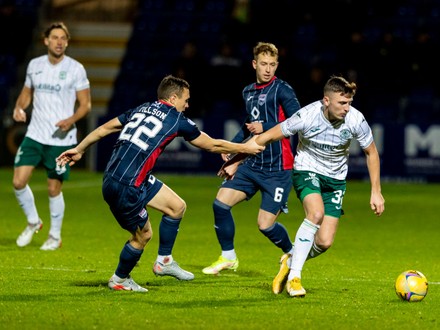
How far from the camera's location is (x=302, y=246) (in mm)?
8266

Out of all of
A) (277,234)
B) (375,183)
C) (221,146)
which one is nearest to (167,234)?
(221,146)

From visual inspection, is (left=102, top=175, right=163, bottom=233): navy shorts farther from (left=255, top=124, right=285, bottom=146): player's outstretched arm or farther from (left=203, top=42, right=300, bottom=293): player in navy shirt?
(left=203, top=42, right=300, bottom=293): player in navy shirt

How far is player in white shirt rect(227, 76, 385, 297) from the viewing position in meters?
8.25

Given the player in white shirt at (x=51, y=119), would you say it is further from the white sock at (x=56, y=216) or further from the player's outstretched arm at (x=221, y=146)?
the player's outstretched arm at (x=221, y=146)

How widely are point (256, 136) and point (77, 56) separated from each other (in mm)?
17174

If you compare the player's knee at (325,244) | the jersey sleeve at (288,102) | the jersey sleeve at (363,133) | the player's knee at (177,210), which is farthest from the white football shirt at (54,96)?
the jersey sleeve at (363,133)

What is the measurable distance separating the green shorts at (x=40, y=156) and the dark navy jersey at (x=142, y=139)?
3.16 m

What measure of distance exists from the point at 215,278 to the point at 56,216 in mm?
2690

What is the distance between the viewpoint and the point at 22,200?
1156 centimetres

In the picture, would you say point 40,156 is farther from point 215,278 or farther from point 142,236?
point 142,236

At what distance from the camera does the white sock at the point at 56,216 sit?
11.3m

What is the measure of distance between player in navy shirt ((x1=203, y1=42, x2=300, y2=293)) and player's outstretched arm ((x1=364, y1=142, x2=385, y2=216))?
1.27m

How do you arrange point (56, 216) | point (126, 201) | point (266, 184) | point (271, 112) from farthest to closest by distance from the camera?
1. point (56, 216)
2. point (266, 184)
3. point (271, 112)
4. point (126, 201)

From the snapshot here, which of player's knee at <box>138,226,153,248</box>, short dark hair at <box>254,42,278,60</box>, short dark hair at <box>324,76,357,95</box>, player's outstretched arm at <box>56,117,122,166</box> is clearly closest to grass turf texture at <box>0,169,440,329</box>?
player's knee at <box>138,226,153,248</box>
